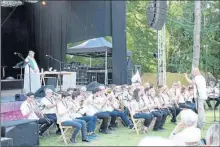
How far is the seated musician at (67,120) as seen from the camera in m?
6.71

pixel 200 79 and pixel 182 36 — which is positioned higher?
pixel 182 36

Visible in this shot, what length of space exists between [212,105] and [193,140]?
9.06 m

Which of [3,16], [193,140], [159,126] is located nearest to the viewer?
[193,140]

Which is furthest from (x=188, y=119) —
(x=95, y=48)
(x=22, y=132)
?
(x=95, y=48)

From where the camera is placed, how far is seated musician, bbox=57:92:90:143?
6715 millimetres

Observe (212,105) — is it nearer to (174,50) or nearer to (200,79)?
(174,50)

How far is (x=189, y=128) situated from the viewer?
142 inches

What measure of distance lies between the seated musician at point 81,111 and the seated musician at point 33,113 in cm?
49

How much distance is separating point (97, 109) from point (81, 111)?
0.51 meters

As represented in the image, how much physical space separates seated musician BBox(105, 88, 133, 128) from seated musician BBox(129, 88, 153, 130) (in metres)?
0.50

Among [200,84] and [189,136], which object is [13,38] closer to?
[200,84]

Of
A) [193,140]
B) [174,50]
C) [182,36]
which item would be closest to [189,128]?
[193,140]

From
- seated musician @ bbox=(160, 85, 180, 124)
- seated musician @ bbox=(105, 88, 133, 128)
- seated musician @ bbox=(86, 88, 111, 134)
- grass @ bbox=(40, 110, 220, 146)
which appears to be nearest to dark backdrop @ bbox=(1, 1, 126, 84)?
seated musician @ bbox=(160, 85, 180, 124)

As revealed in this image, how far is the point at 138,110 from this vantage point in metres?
7.92
